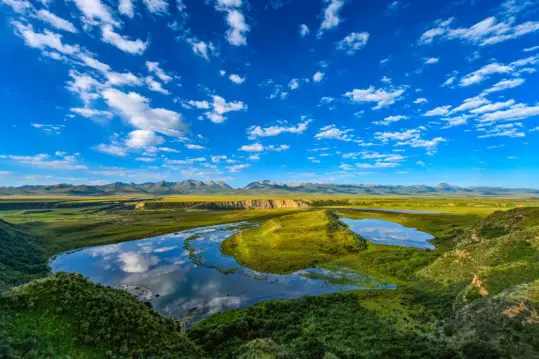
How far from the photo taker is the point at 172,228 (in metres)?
113

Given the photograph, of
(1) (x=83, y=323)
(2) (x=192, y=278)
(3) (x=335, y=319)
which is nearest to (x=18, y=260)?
(2) (x=192, y=278)

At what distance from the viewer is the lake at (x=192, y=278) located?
40.8 m

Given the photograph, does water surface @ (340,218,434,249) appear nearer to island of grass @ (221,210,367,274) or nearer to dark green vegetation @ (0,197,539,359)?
island of grass @ (221,210,367,274)

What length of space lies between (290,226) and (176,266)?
41.9 metres

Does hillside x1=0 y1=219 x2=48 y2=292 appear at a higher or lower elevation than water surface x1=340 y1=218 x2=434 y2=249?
higher

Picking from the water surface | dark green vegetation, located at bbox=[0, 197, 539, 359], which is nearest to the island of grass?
dark green vegetation, located at bbox=[0, 197, 539, 359]

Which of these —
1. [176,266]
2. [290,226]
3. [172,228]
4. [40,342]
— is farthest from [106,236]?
[40,342]

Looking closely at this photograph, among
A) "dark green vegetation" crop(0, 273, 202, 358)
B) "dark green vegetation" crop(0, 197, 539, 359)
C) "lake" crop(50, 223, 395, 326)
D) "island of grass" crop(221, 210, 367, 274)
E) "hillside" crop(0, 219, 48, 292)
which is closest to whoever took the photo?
"dark green vegetation" crop(0, 273, 202, 358)

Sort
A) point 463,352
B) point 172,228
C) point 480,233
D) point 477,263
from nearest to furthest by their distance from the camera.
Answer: point 463,352 → point 477,263 → point 480,233 → point 172,228

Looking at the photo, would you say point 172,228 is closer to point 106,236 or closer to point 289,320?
point 106,236

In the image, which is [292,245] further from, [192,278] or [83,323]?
[83,323]

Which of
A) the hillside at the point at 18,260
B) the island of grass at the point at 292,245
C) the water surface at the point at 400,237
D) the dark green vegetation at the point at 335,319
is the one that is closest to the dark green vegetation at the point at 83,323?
the dark green vegetation at the point at 335,319

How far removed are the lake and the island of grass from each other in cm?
378

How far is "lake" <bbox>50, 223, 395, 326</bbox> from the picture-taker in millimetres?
40844
